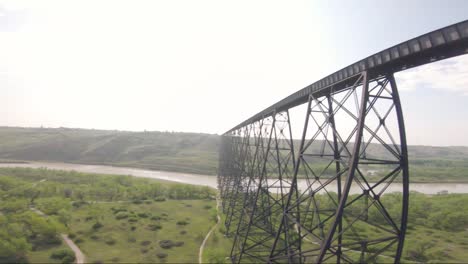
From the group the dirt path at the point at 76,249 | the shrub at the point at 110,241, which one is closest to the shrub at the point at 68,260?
the dirt path at the point at 76,249

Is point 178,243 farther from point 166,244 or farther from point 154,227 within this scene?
point 154,227

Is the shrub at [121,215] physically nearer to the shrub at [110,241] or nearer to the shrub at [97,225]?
the shrub at [97,225]

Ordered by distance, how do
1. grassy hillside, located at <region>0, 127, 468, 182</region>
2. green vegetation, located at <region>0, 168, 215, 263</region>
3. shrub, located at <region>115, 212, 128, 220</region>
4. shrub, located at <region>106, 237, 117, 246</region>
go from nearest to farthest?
1. green vegetation, located at <region>0, 168, 215, 263</region>
2. shrub, located at <region>106, 237, 117, 246</region>
3. shrub, located at <region>115, 212, 128, 220</region>
4. grassy hillside, located at <region>0, 127, 468, 182</region>

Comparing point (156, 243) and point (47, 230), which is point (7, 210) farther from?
point (156, 243)

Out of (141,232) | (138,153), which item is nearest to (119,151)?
(138,153)

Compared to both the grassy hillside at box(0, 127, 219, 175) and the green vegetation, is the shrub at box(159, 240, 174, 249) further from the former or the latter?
the grassy hillside at box(0, 127, 219, 175)

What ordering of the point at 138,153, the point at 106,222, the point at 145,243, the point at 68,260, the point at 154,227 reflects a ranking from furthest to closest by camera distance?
the point at 138,153 < the point at 106,222 < the point at 154,227 < the point at 145,243 < the point at 68,260

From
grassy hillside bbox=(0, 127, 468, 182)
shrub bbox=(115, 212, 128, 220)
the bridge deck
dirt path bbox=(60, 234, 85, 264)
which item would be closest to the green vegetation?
shrub bbox=(115, 212, 128, 220)

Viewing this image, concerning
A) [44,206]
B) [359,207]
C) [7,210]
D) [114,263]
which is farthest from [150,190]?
[359,207]
